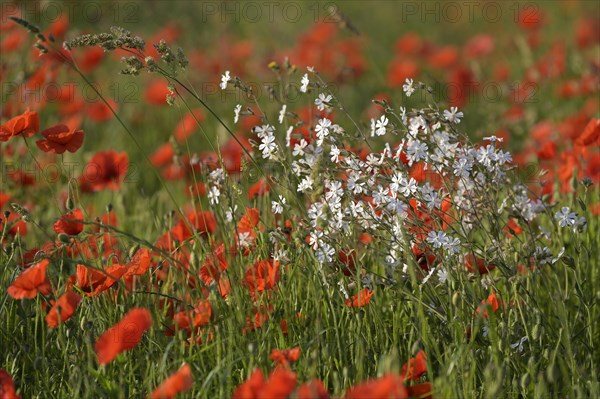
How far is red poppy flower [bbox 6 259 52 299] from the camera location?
68.9 inches

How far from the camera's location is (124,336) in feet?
5.56

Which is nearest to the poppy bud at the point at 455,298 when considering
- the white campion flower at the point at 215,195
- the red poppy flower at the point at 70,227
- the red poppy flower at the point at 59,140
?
the white campion flower at the point at 215,195

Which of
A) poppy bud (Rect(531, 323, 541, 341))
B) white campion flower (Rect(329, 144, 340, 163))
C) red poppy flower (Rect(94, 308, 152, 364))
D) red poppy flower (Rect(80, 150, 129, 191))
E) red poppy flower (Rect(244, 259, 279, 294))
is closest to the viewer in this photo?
red poppy flower (Rect(94, 308, 152, 364))

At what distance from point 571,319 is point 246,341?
884 mm

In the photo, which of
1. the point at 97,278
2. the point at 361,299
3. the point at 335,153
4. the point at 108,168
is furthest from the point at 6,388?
the point at 108,168

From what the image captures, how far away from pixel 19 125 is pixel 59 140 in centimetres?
11

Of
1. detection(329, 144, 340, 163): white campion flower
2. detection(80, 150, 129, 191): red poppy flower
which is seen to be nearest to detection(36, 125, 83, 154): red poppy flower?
detection(80, 150, 129, 191): red poppy flower

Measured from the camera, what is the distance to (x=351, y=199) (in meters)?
2.01

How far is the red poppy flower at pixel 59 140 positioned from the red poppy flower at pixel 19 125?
1.7 inches

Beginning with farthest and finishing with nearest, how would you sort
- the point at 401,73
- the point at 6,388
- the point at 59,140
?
the point at 401,73, the point at 59,140, the point at 6,388

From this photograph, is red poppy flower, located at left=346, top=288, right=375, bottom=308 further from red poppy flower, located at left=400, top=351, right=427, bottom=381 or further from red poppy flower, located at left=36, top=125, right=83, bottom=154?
red poppy flower, located at left=36, top=125, right=83, bottom=154

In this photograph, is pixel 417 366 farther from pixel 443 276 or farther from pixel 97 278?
pixel 97 278

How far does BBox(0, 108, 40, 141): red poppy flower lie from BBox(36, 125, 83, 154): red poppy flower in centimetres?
4

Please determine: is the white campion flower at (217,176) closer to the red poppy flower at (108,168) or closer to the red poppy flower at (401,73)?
the red poppy flower at (108,168)
